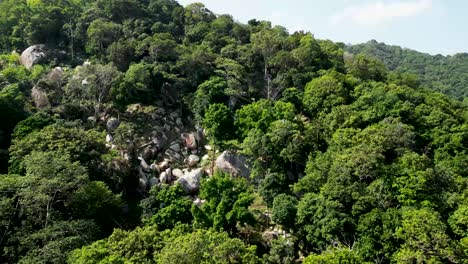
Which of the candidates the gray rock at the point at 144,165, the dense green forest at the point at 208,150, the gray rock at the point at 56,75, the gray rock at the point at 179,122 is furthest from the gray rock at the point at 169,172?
the gray rock at the point at 56,75

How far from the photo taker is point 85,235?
2847 centimetres

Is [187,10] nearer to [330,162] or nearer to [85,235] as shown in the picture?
[330,162]

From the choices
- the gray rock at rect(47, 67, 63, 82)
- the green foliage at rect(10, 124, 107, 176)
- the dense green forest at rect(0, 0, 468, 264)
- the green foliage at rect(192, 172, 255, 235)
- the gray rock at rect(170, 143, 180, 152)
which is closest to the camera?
the dense green forest at rect(0, 0, 468, 264)

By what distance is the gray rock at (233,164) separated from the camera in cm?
4191

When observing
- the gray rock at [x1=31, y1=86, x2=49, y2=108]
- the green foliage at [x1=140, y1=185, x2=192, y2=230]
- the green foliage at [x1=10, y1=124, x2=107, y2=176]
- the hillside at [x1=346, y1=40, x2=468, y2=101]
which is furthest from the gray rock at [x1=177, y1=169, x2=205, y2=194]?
the hillside at [x1=346, y1=40, x2=468, y2=101]

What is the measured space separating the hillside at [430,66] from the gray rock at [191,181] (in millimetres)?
85397

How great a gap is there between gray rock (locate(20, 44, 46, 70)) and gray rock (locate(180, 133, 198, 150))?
2571cm

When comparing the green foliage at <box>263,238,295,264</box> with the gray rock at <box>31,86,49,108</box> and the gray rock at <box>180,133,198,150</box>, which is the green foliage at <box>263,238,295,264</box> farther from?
the gray rock at <box>31,86,49,108</box>

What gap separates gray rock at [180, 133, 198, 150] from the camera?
45.9 meters

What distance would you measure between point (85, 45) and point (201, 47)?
18651mm

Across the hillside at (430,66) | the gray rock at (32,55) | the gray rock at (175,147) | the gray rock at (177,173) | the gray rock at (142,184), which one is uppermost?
the hillside at (430,66)

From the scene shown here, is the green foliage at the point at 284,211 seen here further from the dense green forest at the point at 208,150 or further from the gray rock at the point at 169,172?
the gray rock at the point at 169,172

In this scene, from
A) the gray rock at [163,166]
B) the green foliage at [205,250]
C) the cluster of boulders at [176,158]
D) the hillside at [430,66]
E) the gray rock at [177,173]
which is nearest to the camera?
the green foliage at [205,250]

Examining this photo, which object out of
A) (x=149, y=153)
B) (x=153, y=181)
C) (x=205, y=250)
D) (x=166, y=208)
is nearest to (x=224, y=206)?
(x=166, y=208)
